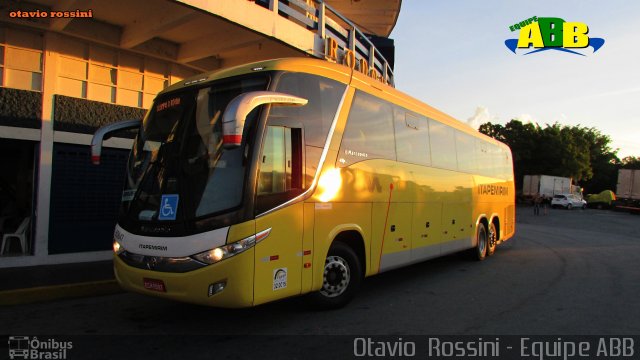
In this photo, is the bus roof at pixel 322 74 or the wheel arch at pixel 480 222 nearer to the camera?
the bus roof at pixel 322 74

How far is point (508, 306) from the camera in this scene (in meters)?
6.39

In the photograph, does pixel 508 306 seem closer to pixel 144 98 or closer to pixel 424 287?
pixel 424 287

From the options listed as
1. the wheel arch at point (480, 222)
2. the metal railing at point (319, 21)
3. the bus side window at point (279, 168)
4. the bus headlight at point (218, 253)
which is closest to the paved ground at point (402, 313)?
the bus headlight at point (218, 253)

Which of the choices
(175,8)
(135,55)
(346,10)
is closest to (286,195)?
(175,8)

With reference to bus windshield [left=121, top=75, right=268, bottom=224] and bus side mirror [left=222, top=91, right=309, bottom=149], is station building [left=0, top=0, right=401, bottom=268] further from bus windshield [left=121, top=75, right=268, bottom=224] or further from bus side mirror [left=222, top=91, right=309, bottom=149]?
bus side mirror [left=222, top=91, right=309, bottom=149]

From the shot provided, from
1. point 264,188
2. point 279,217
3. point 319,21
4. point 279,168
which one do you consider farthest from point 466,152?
point 264,188

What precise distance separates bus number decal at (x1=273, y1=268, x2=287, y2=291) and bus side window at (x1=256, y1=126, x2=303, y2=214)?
748mm

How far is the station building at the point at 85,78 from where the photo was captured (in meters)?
8.67

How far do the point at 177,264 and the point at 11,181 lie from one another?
988 centimetres

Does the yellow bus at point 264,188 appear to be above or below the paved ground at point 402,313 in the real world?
above

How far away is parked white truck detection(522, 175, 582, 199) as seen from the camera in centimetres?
4978

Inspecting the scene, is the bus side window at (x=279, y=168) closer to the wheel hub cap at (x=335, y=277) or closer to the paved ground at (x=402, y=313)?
the wheel hub cap at (x=335, y=277)

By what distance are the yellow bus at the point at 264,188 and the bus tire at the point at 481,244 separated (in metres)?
4.35

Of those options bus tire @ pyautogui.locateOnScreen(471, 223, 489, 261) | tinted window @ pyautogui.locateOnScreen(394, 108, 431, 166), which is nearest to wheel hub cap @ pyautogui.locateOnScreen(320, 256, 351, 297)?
tinted window @ pyautogui.locateOnScreen(394, 108, 431, 166)
